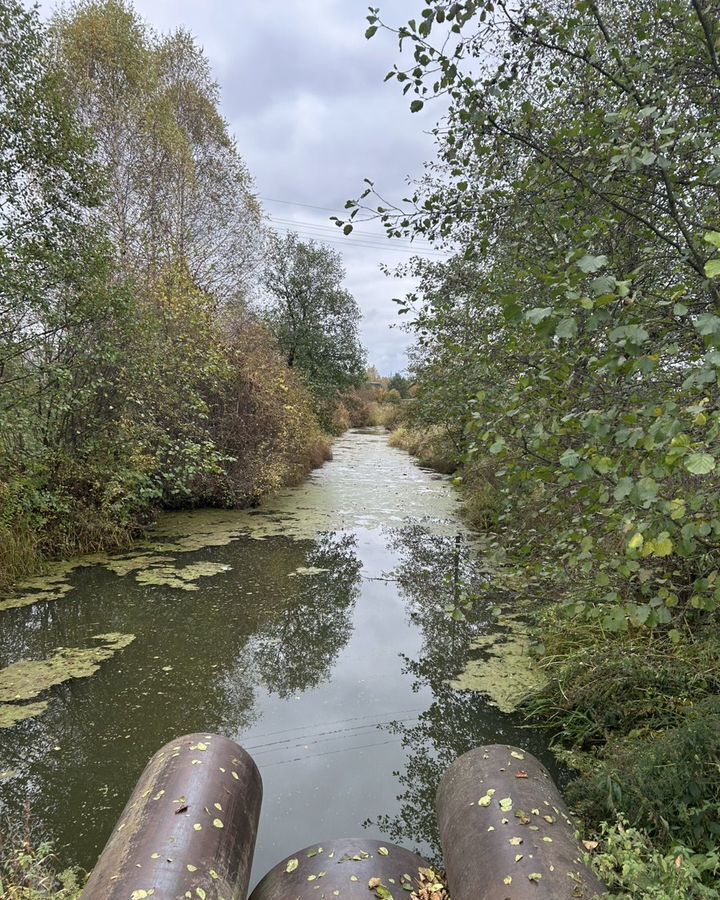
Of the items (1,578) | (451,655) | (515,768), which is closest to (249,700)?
(451,655)

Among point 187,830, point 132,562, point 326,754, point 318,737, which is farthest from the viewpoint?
point 132,562

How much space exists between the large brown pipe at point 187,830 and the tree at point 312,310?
52.1 ft

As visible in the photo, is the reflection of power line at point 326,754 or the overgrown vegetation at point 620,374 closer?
the overgrown vegetation at point 620,374

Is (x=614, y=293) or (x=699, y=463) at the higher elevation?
(x=614, y=293)

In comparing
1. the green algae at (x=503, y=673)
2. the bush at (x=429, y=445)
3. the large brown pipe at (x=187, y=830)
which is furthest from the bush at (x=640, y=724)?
the bush at (x=429, y=445)

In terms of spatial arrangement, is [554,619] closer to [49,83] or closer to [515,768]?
[515,768]

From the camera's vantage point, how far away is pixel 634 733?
2.59 metres

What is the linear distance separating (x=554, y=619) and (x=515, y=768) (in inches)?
76.1

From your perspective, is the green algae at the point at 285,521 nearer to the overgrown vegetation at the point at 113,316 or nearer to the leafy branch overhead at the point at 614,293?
the overgrown vegetation at the point at 113,316

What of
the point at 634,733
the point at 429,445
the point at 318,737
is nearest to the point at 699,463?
the point at 634,733

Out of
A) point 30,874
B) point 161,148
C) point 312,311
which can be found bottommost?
point 30,874

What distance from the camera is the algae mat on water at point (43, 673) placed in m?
3.28

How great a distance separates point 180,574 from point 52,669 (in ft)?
6.42

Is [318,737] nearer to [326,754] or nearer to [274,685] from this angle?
[326,754]
